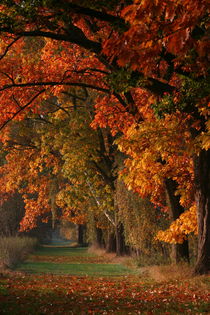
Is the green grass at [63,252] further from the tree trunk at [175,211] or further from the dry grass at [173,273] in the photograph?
the dry grass at [173,273]

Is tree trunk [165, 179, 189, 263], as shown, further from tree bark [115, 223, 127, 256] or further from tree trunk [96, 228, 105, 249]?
tree trunk [96, 228, 105, 249]

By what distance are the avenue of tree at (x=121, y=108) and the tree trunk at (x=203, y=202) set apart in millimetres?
29

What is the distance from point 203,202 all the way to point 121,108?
6563mm

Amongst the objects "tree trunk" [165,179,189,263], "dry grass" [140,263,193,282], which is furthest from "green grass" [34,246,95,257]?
"dry grass" [140,263,193,282]

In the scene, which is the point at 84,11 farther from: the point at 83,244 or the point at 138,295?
the point at 83,244

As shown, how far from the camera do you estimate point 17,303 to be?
924 cm

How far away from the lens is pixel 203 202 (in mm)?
12211

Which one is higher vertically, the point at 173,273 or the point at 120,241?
the point at 120,241

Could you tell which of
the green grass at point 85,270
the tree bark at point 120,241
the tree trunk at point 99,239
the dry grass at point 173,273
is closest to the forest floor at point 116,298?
the dry grass at point 173,273

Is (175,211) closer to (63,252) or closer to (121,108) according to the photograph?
(121,108)

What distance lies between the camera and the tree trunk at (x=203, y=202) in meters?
12.1

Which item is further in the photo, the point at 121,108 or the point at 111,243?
the point at 111,243

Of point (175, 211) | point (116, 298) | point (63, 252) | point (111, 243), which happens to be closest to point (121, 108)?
point (175, 211)

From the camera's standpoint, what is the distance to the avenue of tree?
6.26 meters
